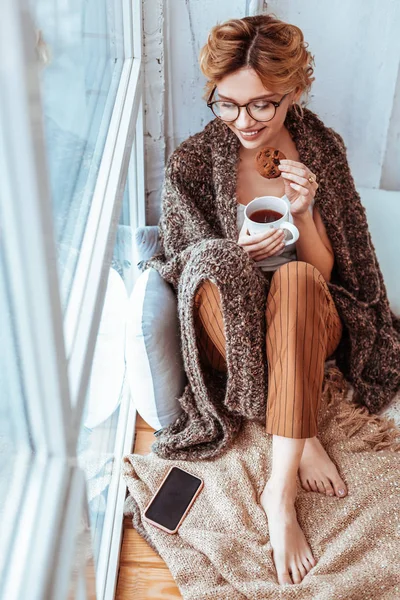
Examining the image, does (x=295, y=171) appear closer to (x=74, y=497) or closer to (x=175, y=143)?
(x=175, y=143)

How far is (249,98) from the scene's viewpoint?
1383mm

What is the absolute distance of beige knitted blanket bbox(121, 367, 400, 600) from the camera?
50.9 inches

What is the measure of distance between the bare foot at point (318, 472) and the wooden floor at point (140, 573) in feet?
1.16

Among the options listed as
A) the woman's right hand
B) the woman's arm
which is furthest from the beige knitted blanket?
the woman's right hand

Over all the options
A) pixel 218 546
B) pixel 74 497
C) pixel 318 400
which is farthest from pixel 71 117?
pixel 218 546

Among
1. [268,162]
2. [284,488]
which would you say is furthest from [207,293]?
[284,488]

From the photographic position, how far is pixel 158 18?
5.61 ft

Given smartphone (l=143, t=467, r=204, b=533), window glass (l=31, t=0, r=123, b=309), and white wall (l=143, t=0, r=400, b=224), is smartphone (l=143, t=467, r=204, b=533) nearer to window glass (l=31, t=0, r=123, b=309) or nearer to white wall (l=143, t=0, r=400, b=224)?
window glass (l=31, t=0, r=123, b=309)

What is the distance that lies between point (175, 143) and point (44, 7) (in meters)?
1.09

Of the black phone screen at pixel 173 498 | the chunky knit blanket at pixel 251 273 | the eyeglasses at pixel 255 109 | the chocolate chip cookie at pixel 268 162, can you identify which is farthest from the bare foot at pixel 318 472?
the eyeglasses at pixel 255 109

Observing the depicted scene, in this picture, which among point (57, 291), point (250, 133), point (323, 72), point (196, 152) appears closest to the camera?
point (57, 291)

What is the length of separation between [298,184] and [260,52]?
274mm

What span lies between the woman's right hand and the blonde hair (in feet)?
0.98

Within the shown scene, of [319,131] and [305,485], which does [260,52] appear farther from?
[305,485]
